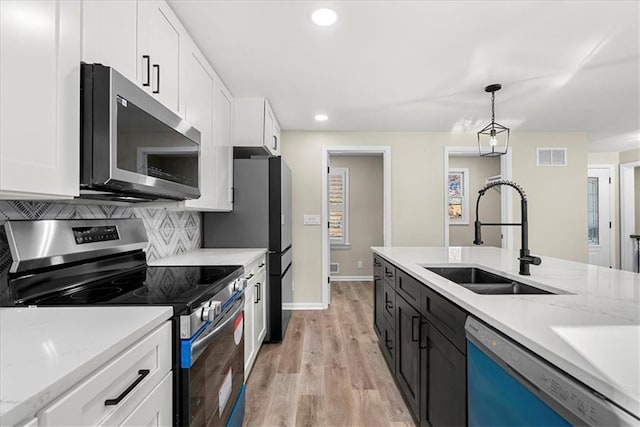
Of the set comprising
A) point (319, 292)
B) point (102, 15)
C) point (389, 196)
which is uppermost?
point (102, 15)

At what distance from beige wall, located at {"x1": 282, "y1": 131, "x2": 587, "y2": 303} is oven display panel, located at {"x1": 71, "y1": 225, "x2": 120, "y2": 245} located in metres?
2.67

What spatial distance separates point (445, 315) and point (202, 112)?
1.98 metres

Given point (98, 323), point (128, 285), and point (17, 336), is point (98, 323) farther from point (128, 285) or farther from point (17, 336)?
point (128, 285)

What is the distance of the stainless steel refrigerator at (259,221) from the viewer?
294 cm

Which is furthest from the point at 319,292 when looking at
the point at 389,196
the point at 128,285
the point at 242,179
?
the point at 128,285

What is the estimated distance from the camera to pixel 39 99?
3.00 feet

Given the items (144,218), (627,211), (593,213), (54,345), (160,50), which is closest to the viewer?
(54,345)

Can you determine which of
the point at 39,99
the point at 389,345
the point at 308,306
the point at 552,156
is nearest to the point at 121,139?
the point at 39,99

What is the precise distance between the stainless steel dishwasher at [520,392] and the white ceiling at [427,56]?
1690mm

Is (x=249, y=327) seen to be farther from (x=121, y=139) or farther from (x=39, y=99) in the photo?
(x=39, y=99)

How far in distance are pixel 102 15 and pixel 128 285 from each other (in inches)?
42.2

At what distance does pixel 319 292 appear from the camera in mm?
4188

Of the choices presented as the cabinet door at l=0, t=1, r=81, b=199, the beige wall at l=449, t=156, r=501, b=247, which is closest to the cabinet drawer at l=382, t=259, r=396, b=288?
the cabinet door at l=0, t=1, r=81, b=199

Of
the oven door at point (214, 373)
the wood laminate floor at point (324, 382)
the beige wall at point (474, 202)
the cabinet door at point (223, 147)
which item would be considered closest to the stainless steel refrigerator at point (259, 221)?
the cabinet door at point (223, 147)
